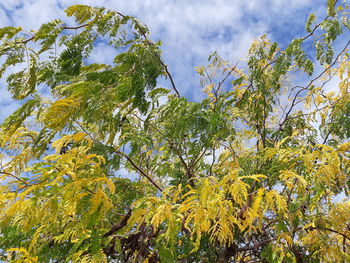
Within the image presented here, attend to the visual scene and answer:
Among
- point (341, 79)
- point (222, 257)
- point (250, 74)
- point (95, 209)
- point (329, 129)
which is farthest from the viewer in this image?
point (341, 79)

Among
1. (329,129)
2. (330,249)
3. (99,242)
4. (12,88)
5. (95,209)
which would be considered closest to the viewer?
(95,209)

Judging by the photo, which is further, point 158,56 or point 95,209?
point 158,56

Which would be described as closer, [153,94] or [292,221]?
[153,94]

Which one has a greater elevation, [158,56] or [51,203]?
[158,56]

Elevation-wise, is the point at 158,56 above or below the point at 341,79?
below

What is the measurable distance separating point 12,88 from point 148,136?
116 centimetres

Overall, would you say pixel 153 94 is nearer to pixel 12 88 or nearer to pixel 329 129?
pixel 12 88

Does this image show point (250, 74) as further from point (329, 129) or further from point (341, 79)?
point (341, 79)

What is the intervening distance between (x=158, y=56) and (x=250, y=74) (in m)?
1.47

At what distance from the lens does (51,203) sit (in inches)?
68.2

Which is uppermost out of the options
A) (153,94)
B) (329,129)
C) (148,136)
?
(329,129)

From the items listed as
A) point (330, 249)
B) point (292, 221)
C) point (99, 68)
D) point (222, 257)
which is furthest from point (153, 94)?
point (330, 249)

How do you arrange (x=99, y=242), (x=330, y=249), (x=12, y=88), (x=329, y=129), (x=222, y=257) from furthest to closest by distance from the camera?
(x=329, y=129)
(x=330, y=249)
(x=222, y=257)
(x=99, y=242)
(x=12, y=88)

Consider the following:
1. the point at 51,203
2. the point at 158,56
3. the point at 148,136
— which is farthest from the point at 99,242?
the point at 158,56
